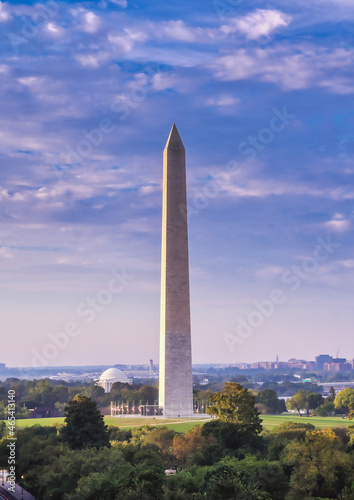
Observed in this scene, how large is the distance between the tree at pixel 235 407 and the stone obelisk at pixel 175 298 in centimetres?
1395

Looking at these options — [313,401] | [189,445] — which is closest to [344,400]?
[313,401]

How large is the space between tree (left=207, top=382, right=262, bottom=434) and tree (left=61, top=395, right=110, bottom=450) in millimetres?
11662

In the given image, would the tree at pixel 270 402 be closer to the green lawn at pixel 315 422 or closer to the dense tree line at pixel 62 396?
the dense tree line at pixel 62 396

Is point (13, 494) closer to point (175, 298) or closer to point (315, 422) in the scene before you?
point (175, 298)

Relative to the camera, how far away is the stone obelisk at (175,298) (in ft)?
287

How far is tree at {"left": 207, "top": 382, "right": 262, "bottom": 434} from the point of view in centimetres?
7019

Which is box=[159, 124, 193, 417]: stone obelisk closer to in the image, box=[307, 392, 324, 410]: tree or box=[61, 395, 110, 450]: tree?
box=[61, 395, 110, 450]: tree

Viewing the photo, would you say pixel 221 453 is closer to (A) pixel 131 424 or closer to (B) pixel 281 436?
(B) pixel 281 436

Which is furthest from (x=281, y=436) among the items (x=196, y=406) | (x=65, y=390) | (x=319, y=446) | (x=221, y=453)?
(x=65, y=390)

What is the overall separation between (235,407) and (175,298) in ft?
61.8

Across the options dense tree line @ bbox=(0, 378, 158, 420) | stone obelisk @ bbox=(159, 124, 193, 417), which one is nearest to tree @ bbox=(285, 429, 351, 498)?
stone obelisk @ bbox=(159, 124, 193, 417)

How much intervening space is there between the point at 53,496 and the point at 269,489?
16077mm

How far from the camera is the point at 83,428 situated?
67438 mm

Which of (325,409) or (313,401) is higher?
(313,401)
